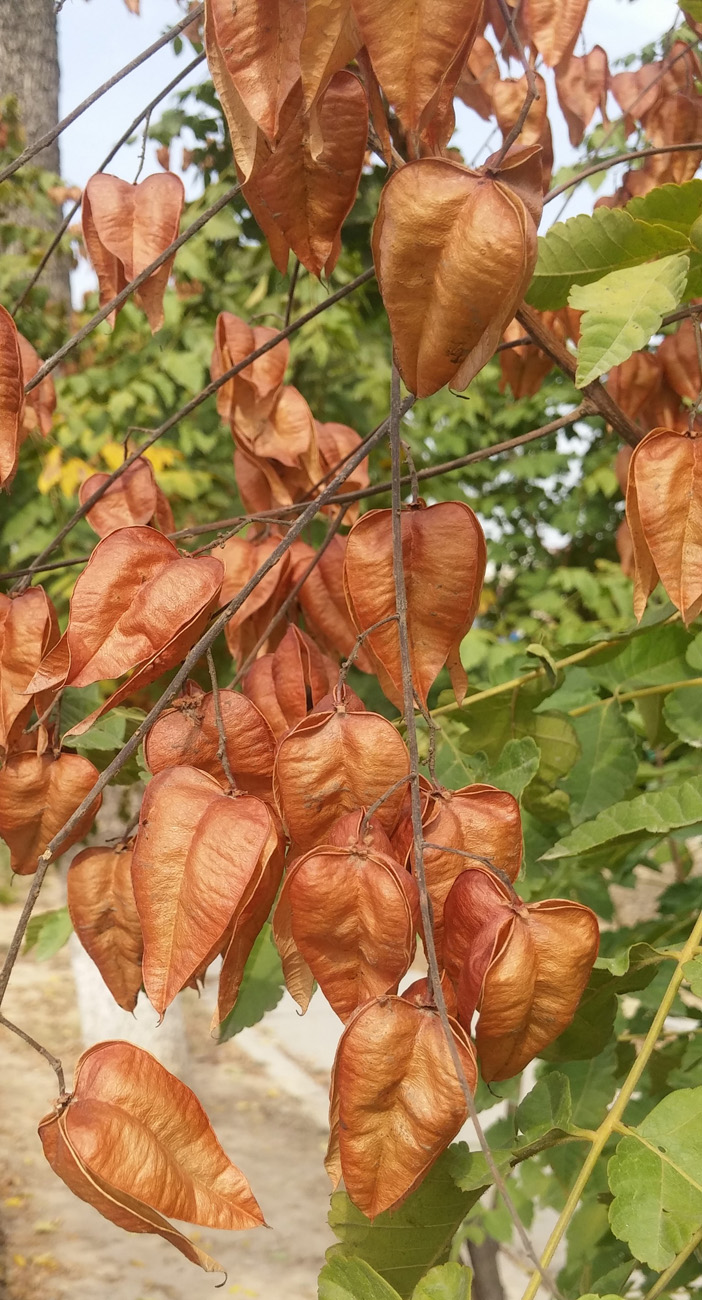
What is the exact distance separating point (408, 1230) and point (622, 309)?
481mm

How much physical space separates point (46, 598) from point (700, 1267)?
0.64 meters

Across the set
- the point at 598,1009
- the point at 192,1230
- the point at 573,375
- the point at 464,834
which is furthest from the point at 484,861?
the point at 192,1230

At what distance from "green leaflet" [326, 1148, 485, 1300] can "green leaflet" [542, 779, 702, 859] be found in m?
0.25

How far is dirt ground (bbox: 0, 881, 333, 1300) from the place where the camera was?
99.3 inches

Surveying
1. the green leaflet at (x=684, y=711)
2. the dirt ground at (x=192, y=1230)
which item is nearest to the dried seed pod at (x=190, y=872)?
the green leaflet at (x=684, y=711)

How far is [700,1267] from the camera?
782 millimetres

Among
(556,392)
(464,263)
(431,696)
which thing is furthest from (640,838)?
(556,392)

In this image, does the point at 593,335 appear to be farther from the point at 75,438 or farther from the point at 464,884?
the point at 75,438

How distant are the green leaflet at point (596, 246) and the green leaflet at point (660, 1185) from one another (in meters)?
0.48

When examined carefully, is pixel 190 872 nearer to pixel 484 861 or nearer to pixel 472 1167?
pixel 484 861

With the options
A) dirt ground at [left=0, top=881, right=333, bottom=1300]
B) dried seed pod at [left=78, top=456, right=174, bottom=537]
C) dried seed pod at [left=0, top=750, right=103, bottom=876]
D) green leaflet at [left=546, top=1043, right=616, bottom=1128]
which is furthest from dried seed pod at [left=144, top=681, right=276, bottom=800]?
dirt ground at [left=0, top=881, right=333, bottom=1300]

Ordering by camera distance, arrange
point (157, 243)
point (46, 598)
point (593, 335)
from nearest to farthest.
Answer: point (593, 335)
point (46, 598)
point (157, 243)

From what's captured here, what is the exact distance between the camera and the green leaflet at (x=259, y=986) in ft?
3.07

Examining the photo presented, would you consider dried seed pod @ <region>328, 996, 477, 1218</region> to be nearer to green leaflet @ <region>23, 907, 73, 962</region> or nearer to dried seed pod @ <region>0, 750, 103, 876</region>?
dried seed pod @ <region>0, 750, 103, 876</region>
